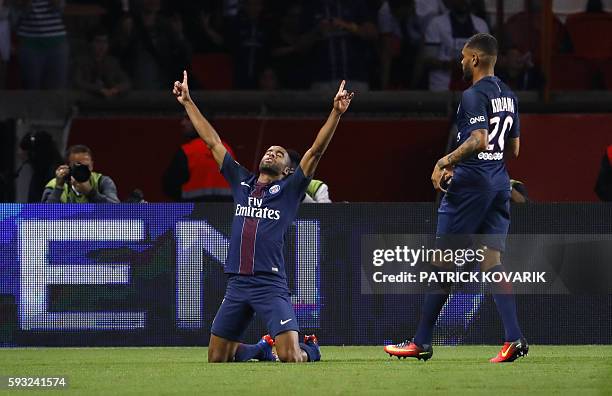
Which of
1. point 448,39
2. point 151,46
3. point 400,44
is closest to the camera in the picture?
point 448,39

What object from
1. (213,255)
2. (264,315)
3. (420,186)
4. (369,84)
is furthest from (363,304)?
(369,84)

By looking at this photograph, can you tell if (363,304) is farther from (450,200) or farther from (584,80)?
(584,80)

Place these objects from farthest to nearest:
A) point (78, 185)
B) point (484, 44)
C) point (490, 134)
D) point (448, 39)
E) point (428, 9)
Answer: point (428, 9), point (448, 39), point (78, 185), point (490, 134), point (484, 44)

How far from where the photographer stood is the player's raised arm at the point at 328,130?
10844 mm

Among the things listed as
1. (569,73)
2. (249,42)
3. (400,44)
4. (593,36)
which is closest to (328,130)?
(249,42)

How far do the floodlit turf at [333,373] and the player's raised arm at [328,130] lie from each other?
4.79 ft

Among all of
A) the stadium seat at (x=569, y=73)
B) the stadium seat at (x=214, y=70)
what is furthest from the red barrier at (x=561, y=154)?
the stadium seat at (x=214, y=70)

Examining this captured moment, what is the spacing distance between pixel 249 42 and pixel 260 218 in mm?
7566

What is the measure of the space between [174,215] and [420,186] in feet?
17.1

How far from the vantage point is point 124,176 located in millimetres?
18750

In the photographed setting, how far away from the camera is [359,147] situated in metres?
18.7

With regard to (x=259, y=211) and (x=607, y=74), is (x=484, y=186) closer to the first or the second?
(x=259, y=211)

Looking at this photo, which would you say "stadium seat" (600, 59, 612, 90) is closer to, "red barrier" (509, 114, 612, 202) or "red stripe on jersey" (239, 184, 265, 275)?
"red barrier" (509, 114, 612, 202)

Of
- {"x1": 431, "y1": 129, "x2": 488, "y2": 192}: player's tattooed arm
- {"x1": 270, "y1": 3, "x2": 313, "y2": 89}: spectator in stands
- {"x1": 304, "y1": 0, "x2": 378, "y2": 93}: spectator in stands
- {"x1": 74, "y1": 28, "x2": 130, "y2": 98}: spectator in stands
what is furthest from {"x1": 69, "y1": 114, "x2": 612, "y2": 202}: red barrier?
{"x1": 431, "y1": 129, "x2": 488, "y2": 192}: player's tattooed arm
